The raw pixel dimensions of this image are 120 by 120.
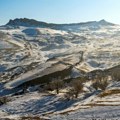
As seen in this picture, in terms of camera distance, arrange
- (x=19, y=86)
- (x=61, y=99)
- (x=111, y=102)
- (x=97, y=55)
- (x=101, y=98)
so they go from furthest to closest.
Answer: (x=97, y=55), (x=19, y=86), (x=61, y=99), (x=101, y=98), (x=111, y=102)

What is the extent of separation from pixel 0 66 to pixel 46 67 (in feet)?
173

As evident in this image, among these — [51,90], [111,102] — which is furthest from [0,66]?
[111,102]

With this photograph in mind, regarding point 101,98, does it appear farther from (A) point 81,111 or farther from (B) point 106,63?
(B) point 106,63

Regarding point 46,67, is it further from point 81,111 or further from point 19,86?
point 81,111

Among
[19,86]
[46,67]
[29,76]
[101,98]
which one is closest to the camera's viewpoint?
[101,98]

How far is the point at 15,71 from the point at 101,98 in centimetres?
10591

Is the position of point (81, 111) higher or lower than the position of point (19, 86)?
higher

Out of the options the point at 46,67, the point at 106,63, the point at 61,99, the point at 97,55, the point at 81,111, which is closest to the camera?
the point at 81,111

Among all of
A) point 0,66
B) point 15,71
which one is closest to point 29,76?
point 15,71

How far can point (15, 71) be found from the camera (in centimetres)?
16338

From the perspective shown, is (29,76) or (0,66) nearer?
(29,76)

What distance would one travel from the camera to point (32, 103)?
65.6m

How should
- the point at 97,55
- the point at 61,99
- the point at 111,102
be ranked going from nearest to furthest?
1. the point at 111,102
2. the point at 61,99
3. the point at 97,55

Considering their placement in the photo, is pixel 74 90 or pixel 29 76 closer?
pixel 74 90
